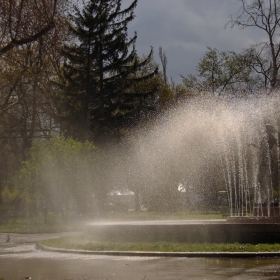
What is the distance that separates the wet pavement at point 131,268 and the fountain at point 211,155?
28.9 feet

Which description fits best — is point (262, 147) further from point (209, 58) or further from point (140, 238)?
point (209, 58)

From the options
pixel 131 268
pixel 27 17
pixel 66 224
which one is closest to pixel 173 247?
pixel 131 268

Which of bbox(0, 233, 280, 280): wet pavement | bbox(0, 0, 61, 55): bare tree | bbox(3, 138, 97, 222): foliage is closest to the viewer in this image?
bbox(0, 233, 280, 280): wet pavement

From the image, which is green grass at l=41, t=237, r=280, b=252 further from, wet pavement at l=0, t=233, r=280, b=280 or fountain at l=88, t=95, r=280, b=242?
fountain at l=88, t=95, r=280, b=242

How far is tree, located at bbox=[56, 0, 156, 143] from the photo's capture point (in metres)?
43.7

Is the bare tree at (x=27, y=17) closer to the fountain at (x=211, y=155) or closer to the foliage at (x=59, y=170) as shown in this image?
the fountain at (x=211, y=155)

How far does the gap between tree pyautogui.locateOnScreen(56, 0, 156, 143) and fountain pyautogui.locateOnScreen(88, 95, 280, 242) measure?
10.0 ft

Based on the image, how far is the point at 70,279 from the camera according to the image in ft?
34.9

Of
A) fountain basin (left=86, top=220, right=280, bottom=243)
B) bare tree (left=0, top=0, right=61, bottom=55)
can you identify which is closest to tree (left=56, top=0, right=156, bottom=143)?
fountain basin (left=86, top=220, right=280, bottom=243)

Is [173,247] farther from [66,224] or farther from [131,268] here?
[66,224]

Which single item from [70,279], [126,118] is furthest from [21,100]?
[70,279]

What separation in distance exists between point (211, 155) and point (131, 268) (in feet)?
99.7

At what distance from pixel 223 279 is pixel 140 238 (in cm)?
734

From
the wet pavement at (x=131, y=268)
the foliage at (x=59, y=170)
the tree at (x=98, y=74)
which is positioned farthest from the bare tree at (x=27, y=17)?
the tree at (x=98, y=74)
